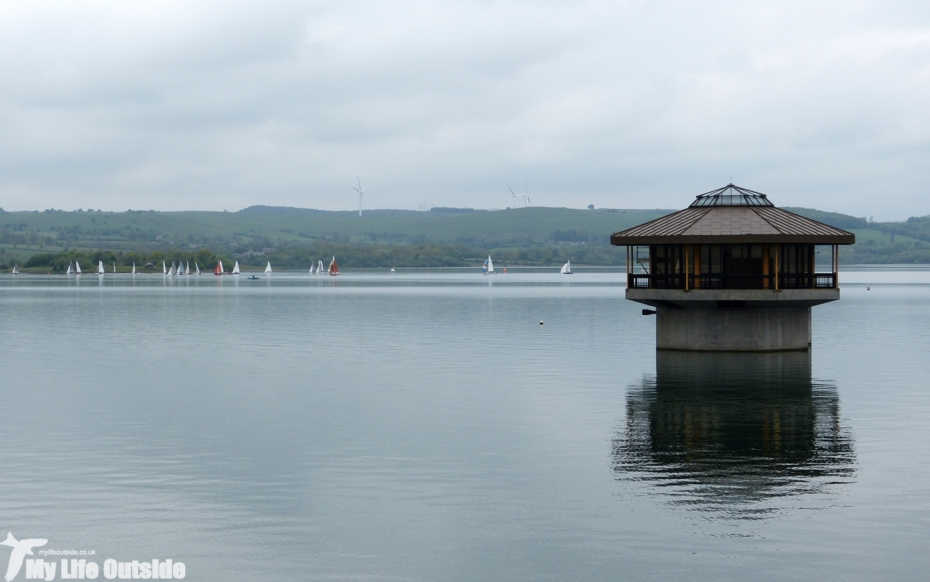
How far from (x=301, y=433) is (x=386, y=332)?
43.8 meters

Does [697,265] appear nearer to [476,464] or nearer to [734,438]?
[734,438]

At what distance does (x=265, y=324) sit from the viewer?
284 feet

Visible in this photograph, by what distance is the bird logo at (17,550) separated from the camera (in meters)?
19.3

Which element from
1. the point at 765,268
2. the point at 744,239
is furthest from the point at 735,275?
the point at 744,239

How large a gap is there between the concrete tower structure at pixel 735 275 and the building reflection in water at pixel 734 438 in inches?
167

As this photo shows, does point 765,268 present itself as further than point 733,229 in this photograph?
No

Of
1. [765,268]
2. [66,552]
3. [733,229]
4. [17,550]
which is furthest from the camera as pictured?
[733,229]

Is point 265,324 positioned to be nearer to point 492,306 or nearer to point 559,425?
point 492,306

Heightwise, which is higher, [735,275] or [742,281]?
[735,275]

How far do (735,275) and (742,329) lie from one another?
2.59 metres

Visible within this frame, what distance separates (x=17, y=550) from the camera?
20.2 m

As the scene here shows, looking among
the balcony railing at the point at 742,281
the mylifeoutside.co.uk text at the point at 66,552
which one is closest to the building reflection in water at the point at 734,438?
the balcony railing at the point at 742,281

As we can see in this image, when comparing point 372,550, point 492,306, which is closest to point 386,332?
point 492,306

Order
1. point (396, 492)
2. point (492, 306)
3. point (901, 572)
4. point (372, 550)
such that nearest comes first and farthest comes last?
point (901, 572), point (372, 550), point (396, 492), point (492, 306)
